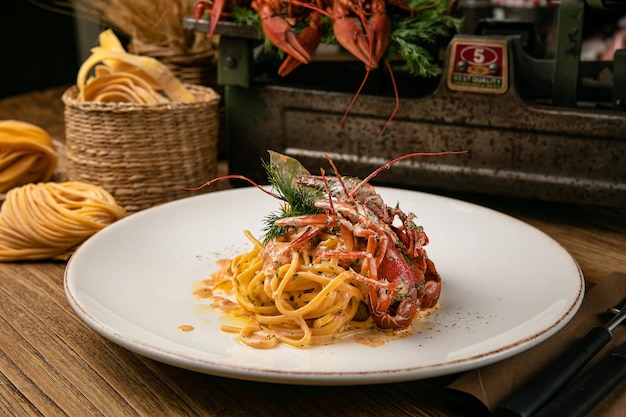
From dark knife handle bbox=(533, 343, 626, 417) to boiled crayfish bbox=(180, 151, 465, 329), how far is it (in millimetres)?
261

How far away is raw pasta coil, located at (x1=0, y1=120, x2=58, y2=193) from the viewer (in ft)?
5.68

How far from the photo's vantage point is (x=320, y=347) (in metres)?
1.09

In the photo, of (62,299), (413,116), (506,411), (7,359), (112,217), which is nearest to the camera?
(506,411)

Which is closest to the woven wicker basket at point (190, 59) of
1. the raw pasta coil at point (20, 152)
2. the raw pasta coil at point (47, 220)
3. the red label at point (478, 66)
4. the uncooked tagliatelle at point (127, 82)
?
the uncooked tagliatelle at point (127, 82)

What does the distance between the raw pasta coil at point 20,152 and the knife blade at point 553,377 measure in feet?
3.99

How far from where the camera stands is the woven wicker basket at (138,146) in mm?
1690

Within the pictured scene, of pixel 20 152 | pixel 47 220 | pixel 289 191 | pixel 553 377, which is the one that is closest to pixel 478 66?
pixel 289 191

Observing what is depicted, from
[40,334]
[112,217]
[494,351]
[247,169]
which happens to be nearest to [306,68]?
[247,169]

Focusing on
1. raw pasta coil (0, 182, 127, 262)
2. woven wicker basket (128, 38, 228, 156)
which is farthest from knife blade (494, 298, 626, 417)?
woven wicker basket (128, 38, 228, 156)

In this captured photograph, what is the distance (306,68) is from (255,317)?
2.90 ft

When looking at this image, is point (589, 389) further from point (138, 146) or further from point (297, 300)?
point (138, 146)

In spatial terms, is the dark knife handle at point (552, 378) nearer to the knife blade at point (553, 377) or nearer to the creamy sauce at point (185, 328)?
the knife blade at point (553, 377)

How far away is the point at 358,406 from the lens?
106cm

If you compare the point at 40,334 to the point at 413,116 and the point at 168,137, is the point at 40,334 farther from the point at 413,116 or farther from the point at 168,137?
the point at 413,116
